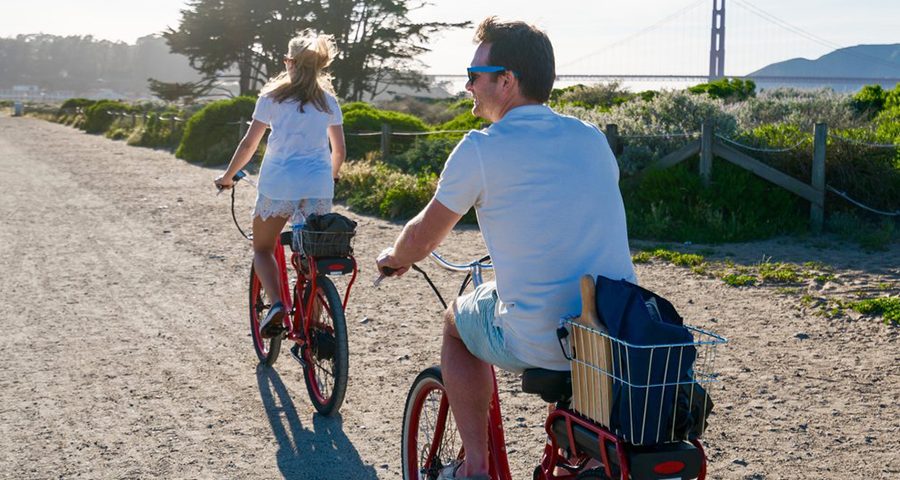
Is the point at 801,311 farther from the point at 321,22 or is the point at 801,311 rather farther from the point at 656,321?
the point at 321,22

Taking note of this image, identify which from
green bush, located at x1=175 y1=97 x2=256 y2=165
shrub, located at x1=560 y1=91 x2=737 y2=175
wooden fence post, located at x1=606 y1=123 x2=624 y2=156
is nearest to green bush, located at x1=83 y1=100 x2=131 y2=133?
green bush, located at x1=175 y1=97 x2=256 y2=165

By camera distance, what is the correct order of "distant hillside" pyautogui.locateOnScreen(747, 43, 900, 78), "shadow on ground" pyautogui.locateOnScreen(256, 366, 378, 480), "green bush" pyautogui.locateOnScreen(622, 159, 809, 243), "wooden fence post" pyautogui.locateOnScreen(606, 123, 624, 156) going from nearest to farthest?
"shadow on ground" pyautogui.locateOnScreen(256, 366, 378, 480)
"green bush" pyautogui.locateOnScreen(622, 159, 809, 243)
"wooden fence post" pyautogui.locateOnScreen(606, 123, 624, 156)
"distant hillside" pyautogui.locateOnScreen(747, 43, 900, 78)

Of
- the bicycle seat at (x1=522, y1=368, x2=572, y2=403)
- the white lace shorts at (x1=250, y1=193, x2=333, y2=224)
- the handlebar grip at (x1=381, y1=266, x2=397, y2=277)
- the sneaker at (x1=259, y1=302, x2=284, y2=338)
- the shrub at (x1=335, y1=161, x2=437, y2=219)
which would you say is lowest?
the shrub at (x1=335, y1=161, x2=437, y2=219)

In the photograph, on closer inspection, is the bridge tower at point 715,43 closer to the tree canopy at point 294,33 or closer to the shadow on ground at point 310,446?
the tree canopy at point 294,33

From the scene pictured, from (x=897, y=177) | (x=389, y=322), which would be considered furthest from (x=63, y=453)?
(x=897, y=177)

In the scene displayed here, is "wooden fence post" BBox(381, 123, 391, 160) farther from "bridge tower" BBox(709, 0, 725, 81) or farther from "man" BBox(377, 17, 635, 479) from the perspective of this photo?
"bridge tower" BBox(709, 0, 725, 81)

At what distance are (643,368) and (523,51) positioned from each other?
0.99 metres

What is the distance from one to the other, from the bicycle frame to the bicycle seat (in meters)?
2.39

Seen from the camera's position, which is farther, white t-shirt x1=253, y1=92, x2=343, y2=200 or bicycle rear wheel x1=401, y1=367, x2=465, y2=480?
white t-shirt x1=253, y1=92, x2=343, y2=200

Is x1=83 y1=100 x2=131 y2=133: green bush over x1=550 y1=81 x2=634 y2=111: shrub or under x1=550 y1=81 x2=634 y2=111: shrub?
under

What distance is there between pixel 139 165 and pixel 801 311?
19.6 meters

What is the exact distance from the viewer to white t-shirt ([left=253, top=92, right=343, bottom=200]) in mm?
5812

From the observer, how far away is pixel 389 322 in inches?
308

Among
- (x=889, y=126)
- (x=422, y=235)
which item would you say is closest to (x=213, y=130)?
(x=889, y=126)
